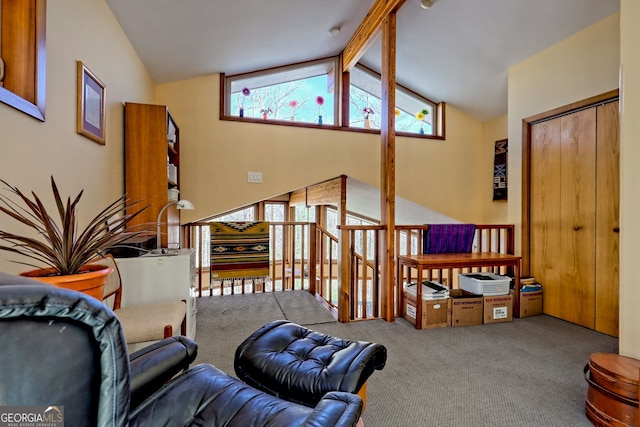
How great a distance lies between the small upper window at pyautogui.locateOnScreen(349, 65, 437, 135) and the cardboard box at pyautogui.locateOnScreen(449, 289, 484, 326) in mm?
2564

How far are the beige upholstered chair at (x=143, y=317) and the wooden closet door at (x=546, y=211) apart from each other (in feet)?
11.4

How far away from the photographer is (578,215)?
2787mm

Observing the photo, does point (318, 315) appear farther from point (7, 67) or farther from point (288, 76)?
point (288, 76)

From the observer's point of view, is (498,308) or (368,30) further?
(368,30)

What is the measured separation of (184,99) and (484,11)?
3.32 meters

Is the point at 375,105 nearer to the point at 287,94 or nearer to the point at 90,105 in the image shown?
the point at 287,94

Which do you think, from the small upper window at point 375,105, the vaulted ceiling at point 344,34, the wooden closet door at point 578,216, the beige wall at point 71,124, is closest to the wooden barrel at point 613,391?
the wooden closet door at point 578,216

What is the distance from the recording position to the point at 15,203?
1271 mm

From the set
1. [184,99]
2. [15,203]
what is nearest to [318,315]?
[15,203]

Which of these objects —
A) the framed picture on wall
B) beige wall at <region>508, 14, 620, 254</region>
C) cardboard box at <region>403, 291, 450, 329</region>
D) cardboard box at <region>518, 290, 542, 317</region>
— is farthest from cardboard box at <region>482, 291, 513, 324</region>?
the framed picture on wall

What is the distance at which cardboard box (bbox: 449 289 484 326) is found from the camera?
2732 mm

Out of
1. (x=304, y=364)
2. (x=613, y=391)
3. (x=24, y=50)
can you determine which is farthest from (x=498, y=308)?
(x=24, y=50)

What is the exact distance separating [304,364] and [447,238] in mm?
2400
